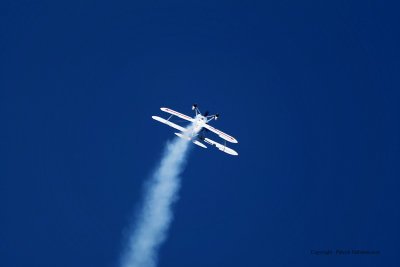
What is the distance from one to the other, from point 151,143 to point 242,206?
109ft

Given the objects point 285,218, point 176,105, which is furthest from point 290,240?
point 176,105

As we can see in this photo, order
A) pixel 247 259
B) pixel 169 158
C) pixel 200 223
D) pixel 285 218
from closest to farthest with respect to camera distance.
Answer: pixel 169 158
pixel 247 259
pixel 200 223
pixel 285 218

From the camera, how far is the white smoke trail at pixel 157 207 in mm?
74188

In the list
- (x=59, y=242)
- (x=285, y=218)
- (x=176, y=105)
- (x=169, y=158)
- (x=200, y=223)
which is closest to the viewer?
(x=169, y=158)

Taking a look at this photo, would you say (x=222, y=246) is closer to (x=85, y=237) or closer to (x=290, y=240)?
(x=290, y=240)

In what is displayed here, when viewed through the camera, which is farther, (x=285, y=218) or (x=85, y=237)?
(x=285, y=218)

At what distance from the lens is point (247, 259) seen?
3698 inches

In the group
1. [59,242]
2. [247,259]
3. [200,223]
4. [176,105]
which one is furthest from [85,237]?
[176,105]

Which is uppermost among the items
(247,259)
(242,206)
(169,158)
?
(242,206)

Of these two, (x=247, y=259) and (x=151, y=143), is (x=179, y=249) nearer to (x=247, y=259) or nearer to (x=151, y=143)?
(x=247, y=259)

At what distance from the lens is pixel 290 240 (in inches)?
3989

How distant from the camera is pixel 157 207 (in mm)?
76688

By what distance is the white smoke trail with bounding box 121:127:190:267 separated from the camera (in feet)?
243

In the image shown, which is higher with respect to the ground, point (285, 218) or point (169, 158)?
point (285, 218)
